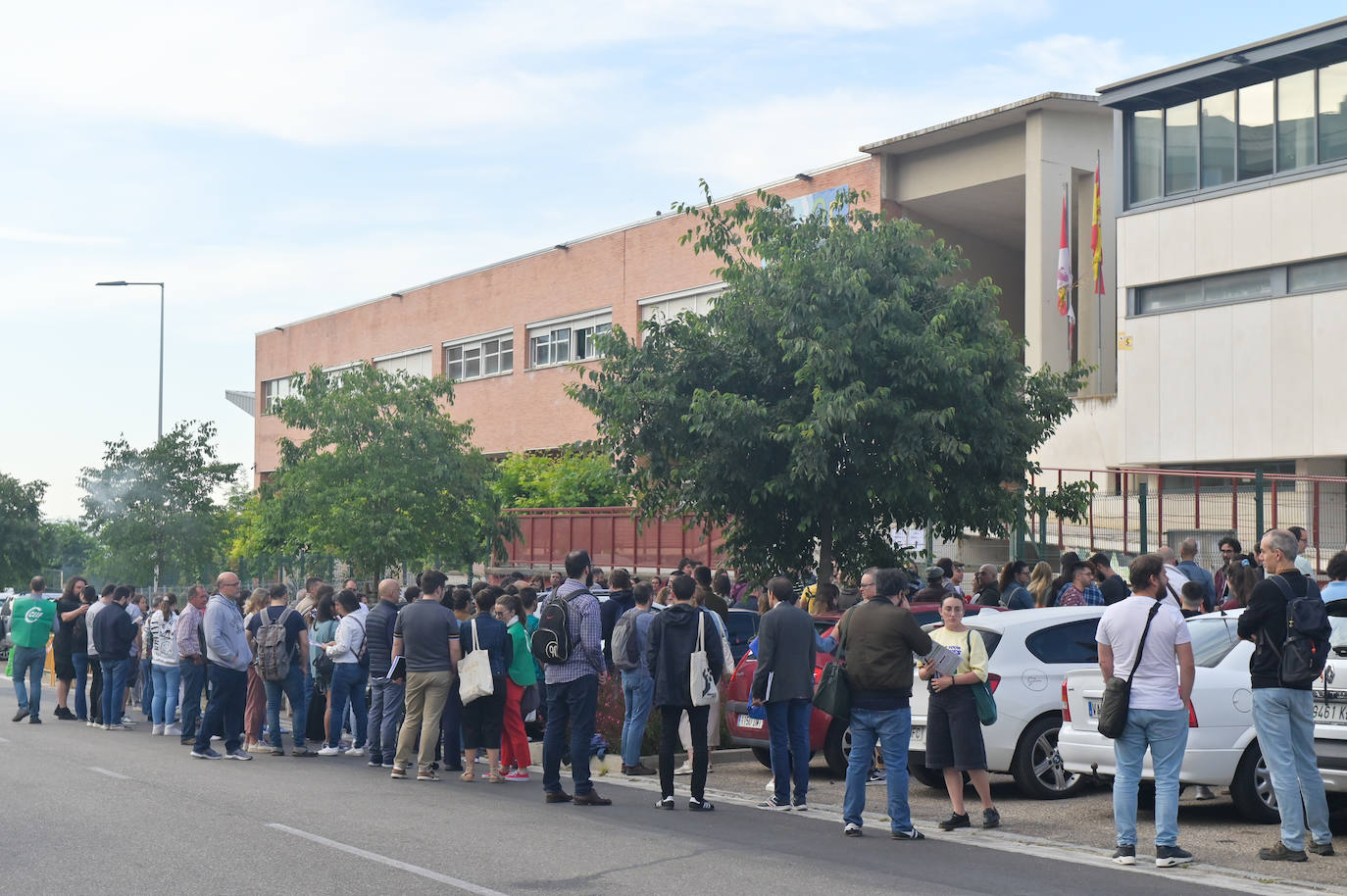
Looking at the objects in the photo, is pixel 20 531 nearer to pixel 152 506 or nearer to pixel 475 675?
pixel 152 506

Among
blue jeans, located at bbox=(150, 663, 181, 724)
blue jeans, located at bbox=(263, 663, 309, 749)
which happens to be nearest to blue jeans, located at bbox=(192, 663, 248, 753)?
blue jeans, located at bbox=(263, 663, 309, 749)

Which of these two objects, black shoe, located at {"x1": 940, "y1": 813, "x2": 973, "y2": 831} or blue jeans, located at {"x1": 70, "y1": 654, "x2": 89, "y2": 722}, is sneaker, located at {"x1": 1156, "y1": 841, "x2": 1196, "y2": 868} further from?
blue jeans, located at {"x1": 70, "y1": 654, "x2": 89, "y2": 722}

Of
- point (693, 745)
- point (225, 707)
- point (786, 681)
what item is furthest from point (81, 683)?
point (786, 681)

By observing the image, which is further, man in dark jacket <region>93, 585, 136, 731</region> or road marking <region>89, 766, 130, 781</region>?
man in dark jacket <region>93, 585, 136, 731</region>

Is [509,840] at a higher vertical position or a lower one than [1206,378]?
lower

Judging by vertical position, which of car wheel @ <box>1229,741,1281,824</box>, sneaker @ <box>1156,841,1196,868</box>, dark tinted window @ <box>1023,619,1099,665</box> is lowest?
sneaker @ <box>1156,841,1196,868</box>

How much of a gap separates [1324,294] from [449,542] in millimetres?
17543

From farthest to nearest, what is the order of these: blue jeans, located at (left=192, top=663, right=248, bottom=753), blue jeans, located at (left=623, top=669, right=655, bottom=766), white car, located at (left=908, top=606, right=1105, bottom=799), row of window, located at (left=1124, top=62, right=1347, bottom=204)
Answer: row of window, located at (left=1124, top=62, right=1347, bottom=204)
blue jeans, located at (left=192, top=663, right=248, bottom=753)
blue jeans, located at (left=623, top=669, right=655, bottom=766)
white car, located at (left=908, top=606, right=1105, bottom=799)

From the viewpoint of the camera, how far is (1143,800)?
11.5 m

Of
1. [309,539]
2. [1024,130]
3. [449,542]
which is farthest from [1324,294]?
[309,539]

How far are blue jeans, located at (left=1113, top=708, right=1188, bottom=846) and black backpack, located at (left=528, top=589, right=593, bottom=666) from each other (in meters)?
4.27

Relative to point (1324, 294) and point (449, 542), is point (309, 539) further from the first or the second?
point (1324, 294)

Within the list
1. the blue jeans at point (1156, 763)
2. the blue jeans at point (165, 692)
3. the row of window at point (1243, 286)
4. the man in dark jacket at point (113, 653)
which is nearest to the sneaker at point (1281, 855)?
the blue jeans at point (1156, 763)

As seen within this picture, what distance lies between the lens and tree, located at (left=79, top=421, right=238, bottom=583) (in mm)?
36156
